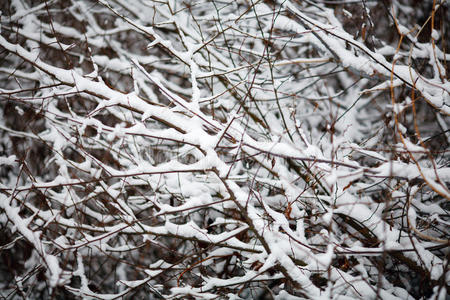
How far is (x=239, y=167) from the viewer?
2.68 m

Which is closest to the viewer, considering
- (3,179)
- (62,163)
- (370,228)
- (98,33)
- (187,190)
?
(370,228)

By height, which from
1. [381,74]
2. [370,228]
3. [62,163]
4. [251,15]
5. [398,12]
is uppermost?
[398,12]

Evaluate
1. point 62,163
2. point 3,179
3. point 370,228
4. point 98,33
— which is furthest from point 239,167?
point 3,179

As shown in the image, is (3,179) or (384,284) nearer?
A: (384,284)

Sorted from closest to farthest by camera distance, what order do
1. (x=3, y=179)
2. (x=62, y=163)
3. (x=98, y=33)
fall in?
(x=62, y=163) → (x=98, y=33) → (x=3, y=179)

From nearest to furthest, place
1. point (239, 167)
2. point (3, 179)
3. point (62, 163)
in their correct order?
1. point (62, 163)
2. point (239, 167)
3. point (3, 179)

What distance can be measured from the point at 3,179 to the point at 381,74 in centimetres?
564

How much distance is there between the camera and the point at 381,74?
196 cm

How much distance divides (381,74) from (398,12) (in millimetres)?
3763

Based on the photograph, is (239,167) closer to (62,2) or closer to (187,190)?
(187,190)

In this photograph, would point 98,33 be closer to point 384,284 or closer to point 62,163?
point 62,163

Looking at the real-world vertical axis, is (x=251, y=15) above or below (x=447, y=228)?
above

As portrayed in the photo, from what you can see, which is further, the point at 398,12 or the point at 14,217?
the point at 398,12

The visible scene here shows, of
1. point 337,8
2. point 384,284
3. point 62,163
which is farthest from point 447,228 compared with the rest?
point 62,163
